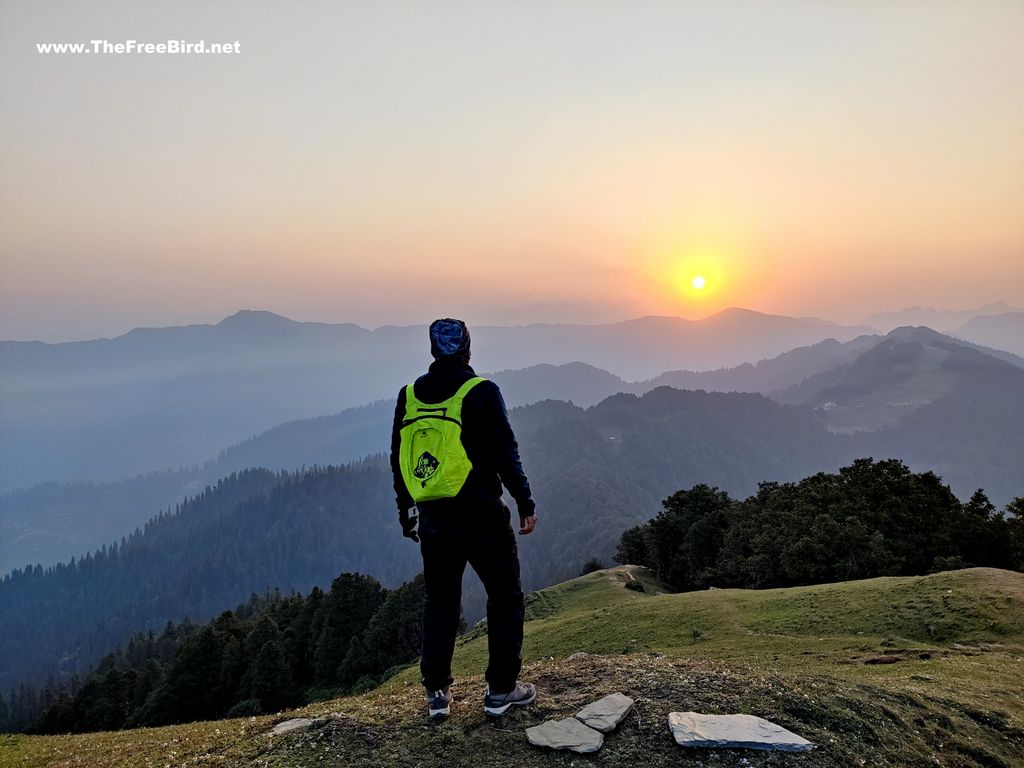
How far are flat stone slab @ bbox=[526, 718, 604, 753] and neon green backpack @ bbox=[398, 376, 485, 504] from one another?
9.71 feet

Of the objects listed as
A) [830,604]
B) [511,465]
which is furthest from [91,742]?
[830,604]

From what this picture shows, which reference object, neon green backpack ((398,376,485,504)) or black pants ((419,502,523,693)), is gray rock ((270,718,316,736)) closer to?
black pants ((419,502,523,693))

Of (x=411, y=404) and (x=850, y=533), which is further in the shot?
(x=850, y=533)

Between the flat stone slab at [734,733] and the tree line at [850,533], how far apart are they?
110 ft

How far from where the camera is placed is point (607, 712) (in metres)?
6.81

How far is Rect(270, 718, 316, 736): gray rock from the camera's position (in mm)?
7165

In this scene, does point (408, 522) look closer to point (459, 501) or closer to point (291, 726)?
point (459, 501)

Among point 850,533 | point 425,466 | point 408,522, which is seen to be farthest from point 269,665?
point 425,466

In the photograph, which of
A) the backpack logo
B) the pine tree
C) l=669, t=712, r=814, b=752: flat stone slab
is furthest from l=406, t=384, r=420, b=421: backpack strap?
the pine tree

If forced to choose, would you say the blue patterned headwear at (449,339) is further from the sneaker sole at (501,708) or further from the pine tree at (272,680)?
the pine tree at (272,680)

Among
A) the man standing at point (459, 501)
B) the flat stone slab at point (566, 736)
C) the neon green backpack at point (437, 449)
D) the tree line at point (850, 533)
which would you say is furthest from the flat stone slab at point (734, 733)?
the tree line at point (850, 533)

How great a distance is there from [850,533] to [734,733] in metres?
35.6

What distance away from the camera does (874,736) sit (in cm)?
682

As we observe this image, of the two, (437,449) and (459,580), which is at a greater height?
(437,449)
